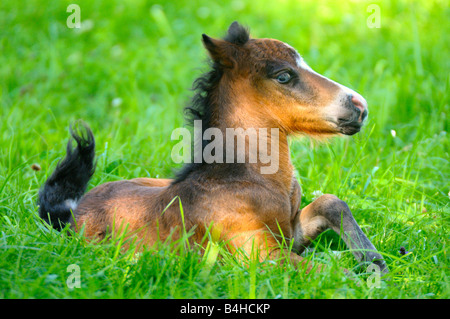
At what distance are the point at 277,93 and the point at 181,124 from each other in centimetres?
249

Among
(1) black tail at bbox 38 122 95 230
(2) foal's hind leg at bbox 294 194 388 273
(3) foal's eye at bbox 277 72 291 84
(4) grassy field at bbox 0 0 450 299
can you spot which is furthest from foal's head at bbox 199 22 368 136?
(1) black tail at bbox 38 122 95 230

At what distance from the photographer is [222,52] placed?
396cm

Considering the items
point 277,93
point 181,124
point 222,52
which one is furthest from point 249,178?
point 181,124

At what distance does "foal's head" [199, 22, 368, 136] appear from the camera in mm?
3916

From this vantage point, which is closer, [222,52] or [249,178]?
[249,178]

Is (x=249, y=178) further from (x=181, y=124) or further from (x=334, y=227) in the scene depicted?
(x=181, y=124)

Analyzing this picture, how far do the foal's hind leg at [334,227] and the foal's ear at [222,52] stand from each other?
1138mm

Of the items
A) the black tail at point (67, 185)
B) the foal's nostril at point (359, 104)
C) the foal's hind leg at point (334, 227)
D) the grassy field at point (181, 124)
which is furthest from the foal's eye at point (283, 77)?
the black tail at point (67, 185)

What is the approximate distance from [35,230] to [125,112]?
3530 millimetres

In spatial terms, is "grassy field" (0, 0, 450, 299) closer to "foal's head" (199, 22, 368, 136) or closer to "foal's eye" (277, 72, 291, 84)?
"foal's head" (199, 22, 368, 136)

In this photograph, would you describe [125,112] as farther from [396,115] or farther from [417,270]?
[417,270]

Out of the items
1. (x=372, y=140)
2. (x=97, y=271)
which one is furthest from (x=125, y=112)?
(x=97, y=271)

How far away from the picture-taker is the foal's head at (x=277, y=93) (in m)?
3.92

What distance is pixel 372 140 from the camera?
19.4 feet
